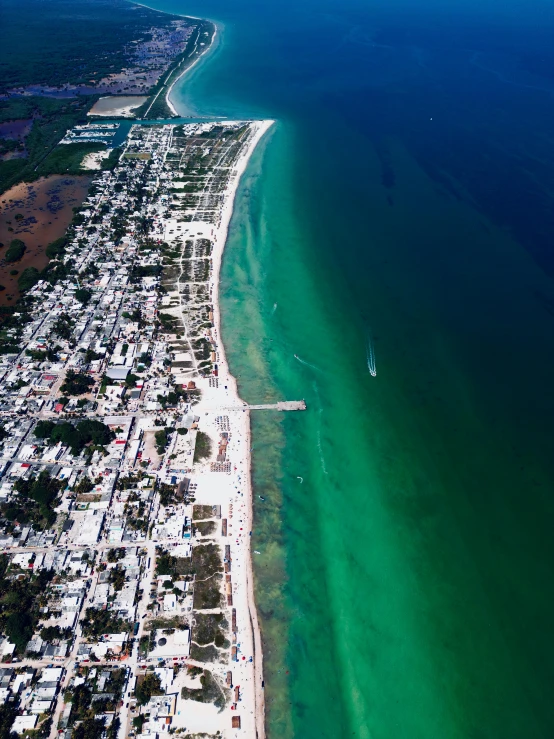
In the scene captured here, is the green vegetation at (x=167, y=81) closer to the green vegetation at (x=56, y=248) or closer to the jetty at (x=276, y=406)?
the green vegetation at (x=56, y=248)

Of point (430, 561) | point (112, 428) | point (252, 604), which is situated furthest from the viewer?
point (112, 428)

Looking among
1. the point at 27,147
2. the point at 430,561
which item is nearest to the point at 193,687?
the point at 430,561

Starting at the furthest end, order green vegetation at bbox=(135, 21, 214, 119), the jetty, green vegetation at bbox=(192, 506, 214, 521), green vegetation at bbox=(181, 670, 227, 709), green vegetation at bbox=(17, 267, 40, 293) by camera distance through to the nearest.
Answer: green vegetation at bbox=(135, 21, 214, 119)
green vegetation at bbox=(17, 267, 40, 293)
the jetty
green vegetation at bbox=(192, 506, 214, 521)
green vegetation at bbox=(181, 670, 227, 709)

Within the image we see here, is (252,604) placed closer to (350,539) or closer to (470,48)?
(350,539)

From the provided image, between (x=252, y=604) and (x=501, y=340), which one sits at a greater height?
(x=501, y=340)

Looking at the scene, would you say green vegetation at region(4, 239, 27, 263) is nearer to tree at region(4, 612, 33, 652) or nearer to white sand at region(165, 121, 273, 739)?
white sand at region(165, 121, 273, 739)

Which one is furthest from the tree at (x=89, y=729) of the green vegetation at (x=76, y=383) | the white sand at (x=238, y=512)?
the green vegetation at (x=76, y=383)

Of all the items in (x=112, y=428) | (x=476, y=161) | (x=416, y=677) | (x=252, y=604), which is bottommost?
(x=416, y=677)

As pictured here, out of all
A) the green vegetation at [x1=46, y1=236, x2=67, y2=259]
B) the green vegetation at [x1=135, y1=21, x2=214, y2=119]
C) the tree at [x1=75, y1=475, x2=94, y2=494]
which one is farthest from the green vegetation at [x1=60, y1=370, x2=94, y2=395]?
the green vegetation at [x1=135, y1=21, x2=214, y2=119]
